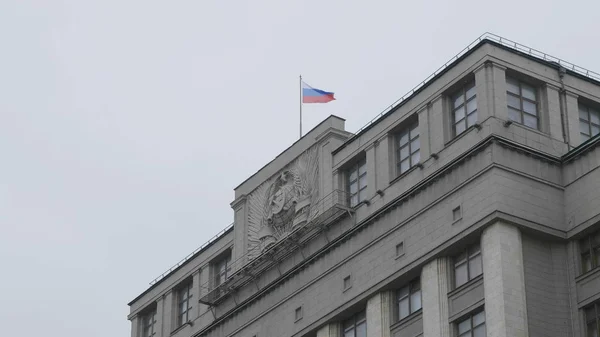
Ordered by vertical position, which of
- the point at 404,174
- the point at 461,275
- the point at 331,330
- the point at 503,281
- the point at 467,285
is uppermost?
the point at 404,174

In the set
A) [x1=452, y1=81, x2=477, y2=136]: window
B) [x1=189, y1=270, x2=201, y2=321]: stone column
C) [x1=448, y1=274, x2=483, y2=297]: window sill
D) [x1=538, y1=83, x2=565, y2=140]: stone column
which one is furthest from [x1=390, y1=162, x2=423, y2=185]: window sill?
[x1=189, y1=270, x2=201, y2=321]: stone column

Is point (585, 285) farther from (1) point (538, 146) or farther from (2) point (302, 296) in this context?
(2) point (302, 296)

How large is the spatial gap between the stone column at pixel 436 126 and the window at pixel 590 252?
8086 millimetres

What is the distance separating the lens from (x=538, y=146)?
213 feet

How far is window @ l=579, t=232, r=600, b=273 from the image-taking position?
204 ft

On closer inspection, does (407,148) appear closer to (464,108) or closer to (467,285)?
(464,108)

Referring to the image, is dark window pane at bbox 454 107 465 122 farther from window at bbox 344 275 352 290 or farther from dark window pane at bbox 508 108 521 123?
window at bbox 344 275 352 290

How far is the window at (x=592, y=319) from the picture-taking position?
60719mm

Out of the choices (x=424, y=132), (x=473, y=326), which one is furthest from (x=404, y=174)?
(x=473, y=326)

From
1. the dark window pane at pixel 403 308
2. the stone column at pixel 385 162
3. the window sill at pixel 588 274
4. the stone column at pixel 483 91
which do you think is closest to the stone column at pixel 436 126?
the stone column at pixel 483 91

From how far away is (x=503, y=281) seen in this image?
6044 cm

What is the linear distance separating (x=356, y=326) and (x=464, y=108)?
1154 centimetres

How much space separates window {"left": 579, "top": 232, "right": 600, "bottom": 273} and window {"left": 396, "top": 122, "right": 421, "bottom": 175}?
9419 mm

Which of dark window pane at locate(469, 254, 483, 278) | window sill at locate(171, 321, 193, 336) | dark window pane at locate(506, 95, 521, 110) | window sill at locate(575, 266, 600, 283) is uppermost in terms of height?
dark window pane at locate(506, 95, 521, 110)
